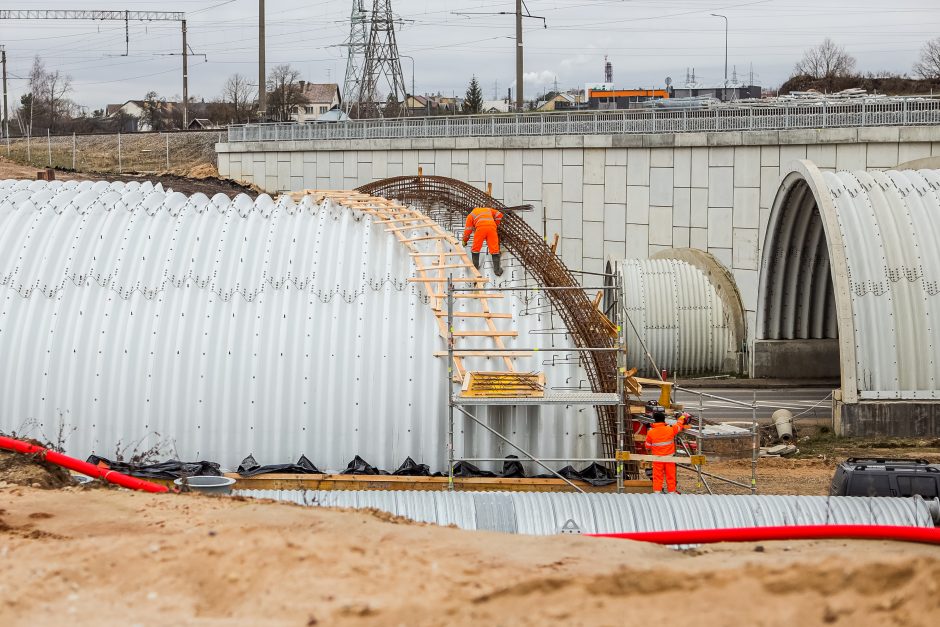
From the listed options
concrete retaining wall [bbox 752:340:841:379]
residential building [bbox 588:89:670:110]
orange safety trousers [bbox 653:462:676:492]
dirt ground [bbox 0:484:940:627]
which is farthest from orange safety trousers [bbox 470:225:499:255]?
residential building [bbox 588:89:670:110]

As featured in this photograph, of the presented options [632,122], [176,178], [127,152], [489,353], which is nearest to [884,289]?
[489,353]

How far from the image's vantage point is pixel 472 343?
1861 cm

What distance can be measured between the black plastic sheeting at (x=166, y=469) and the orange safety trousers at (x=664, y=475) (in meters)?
6.40

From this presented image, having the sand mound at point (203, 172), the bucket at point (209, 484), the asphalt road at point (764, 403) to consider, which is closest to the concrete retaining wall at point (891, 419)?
the asphalt road at point (764, 403)

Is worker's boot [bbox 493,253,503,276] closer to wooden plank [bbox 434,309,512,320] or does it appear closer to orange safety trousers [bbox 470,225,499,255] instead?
orange safety trousers [bbox 470,225,499,255]

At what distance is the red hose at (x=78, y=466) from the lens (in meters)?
13.6

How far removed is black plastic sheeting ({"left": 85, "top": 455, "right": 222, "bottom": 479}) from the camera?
17125 millimetres

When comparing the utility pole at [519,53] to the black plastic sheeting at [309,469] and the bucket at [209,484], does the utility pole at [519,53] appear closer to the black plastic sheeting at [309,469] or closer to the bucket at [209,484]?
the black plastic sheeting at [309,469]

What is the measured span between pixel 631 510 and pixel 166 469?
7.31 m

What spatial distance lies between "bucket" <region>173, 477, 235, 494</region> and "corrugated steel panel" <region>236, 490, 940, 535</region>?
1.18 meters

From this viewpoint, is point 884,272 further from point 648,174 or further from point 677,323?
point 648,174

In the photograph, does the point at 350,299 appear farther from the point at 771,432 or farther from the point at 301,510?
the point at 771,432

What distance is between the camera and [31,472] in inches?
522

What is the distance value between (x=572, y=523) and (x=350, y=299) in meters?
7.14
